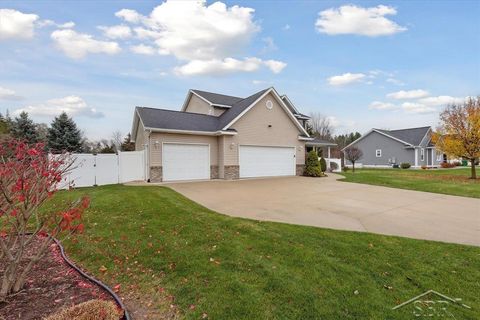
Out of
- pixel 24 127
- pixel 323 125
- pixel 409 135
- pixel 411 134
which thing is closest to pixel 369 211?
pixel 24 127

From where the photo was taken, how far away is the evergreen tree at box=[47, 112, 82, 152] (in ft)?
69.3

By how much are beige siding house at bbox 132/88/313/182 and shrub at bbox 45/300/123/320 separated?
1158 centimetres

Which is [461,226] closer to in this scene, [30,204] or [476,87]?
[30,204]

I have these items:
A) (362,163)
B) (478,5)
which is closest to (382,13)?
(478,5)

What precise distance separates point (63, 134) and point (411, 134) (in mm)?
40198

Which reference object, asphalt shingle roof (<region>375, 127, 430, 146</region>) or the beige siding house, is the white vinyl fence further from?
asphalt shingle roof (<region>375, 127, 430, 146</region>)

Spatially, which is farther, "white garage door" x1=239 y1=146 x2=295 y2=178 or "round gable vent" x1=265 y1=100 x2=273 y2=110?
"round gable vent" x1=265 y1=100 x2=273 y2=110

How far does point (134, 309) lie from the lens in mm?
2900

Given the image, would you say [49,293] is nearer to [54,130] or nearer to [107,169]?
[107,169]

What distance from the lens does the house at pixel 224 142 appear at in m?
14.1

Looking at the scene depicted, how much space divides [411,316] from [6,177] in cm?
490

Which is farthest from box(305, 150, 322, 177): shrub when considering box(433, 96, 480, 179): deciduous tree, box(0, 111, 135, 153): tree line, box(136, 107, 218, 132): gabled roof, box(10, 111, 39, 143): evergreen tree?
box(10, 111, 39, 143): evergreen tree

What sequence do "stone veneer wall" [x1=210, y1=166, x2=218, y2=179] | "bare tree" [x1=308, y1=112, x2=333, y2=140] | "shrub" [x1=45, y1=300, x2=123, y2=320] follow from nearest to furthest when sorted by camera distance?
"shrub" [x1=45, y1=300, x2=123, y2=320] → "stone veneer wall" [x1=210, y1=166, x2=218, y2=179] → "bare tree" [x1=308, y1=112, x2=333, y2=140]

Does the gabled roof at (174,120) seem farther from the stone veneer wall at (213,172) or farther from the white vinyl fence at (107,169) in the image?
the stone veneer wall at (213,172)
